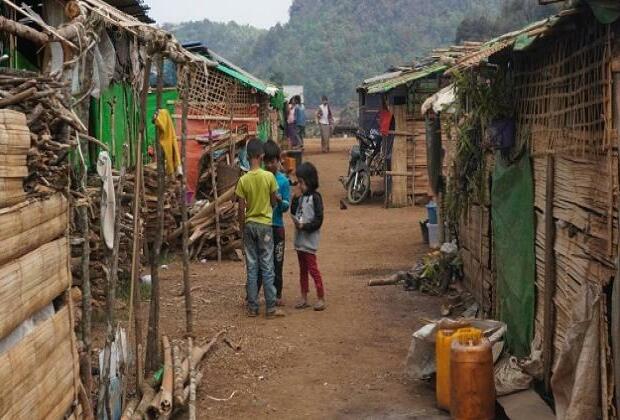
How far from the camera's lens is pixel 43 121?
4418mm

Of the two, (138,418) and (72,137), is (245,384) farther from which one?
(72,137)

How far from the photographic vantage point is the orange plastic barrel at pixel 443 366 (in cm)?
686

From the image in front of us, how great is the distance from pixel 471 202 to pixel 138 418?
5.69 meters

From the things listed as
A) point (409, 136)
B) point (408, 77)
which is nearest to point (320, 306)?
point (408, 77)

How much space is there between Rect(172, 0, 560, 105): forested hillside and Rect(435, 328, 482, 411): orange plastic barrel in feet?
212

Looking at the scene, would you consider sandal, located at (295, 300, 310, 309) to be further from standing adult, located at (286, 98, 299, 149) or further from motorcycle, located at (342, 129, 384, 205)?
standing adult, located at (286, 98, 299, 149)

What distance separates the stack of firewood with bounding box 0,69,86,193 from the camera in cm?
417

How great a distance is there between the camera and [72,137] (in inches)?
194

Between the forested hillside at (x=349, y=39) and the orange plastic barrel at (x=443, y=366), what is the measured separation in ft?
212

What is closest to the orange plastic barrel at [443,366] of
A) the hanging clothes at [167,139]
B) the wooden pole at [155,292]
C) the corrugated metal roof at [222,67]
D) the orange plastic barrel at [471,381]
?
the orange plastic barrel at [471,381]

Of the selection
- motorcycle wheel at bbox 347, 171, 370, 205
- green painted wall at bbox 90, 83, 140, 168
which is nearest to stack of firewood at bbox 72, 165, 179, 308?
green painted wall at bbox 90, 83, 140, 168

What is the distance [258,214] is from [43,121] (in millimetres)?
5381

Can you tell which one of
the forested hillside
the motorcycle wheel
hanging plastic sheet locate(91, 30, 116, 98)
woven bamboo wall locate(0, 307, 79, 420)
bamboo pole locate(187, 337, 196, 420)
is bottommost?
bamboo pole locate(187, 337, 196, 420)

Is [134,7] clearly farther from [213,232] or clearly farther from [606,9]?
[606,9]
